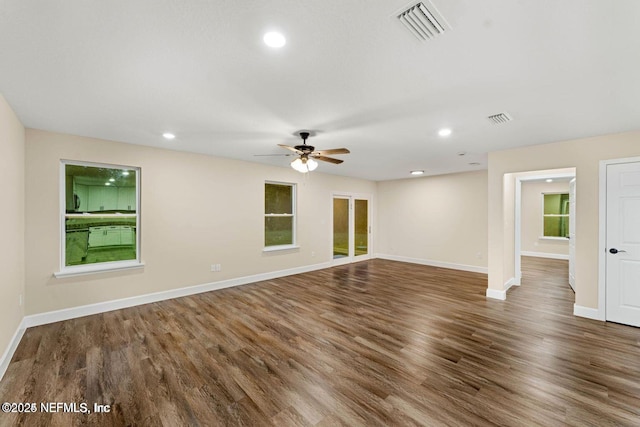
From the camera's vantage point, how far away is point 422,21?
4.94 ft

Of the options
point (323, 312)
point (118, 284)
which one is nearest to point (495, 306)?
point (323, 312)

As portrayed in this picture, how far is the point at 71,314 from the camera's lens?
363cm

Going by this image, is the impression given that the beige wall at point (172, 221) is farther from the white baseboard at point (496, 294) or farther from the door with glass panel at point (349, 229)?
the white baseboard at point (496, 294)

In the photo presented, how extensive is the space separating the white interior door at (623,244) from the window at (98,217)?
7.02 m

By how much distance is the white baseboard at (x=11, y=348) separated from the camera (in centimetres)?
241

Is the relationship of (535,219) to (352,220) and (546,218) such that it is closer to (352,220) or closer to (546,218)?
(546,218)

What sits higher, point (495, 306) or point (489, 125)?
point (489, 125)

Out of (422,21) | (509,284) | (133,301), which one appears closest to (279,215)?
(133,301)

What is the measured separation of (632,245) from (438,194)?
161 inches

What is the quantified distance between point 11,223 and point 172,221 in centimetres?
193

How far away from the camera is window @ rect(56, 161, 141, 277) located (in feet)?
12.4

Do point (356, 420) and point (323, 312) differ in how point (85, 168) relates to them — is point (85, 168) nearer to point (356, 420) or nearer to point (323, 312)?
point (323, 312)

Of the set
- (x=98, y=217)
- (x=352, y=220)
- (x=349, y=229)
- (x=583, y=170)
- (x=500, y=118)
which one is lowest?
(x=349, y=229)

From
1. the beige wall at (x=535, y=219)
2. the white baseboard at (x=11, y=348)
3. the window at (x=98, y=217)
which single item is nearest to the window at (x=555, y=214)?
the beige wall at (x=535, y=219)
